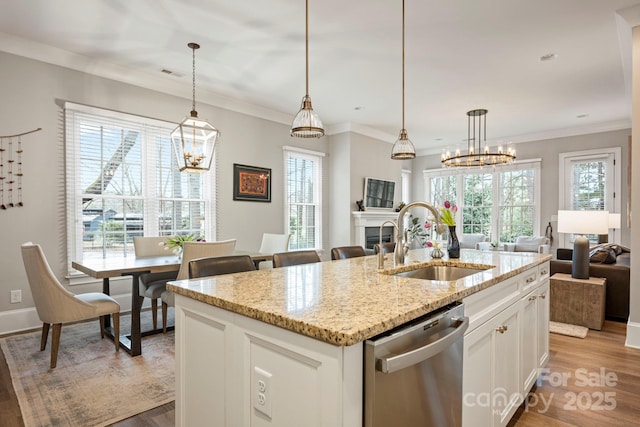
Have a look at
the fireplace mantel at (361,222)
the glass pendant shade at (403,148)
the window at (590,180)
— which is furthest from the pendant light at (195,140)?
the window at (590,180)

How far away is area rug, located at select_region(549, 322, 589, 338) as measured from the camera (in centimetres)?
345

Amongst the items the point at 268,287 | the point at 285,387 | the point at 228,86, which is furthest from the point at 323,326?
the point at 228,86

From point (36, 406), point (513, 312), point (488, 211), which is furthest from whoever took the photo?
point (488, 211)

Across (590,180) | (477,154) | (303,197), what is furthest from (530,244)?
(303,197)

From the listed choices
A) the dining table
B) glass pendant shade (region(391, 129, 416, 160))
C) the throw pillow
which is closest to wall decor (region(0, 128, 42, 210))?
the dining table

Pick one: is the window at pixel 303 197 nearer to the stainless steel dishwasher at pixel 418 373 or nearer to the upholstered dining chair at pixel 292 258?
the upholstered dining chair at pixel 292 258

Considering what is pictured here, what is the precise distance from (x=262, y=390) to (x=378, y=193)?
20.1ft

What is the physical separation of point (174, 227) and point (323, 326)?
13.7 feet

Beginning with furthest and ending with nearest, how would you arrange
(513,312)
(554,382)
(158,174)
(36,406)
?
(158,174) → (554,382) → (36,406) → (513,312)

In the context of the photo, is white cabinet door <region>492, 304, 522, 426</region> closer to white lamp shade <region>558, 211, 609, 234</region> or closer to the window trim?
white lamp shade <region>558, 211, 609, 234</region>

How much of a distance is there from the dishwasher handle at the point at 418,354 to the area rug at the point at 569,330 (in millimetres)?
2957

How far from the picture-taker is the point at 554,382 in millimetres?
2520

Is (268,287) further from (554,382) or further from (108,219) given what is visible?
(108,219)

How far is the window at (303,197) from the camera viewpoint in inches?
Answer: 239
